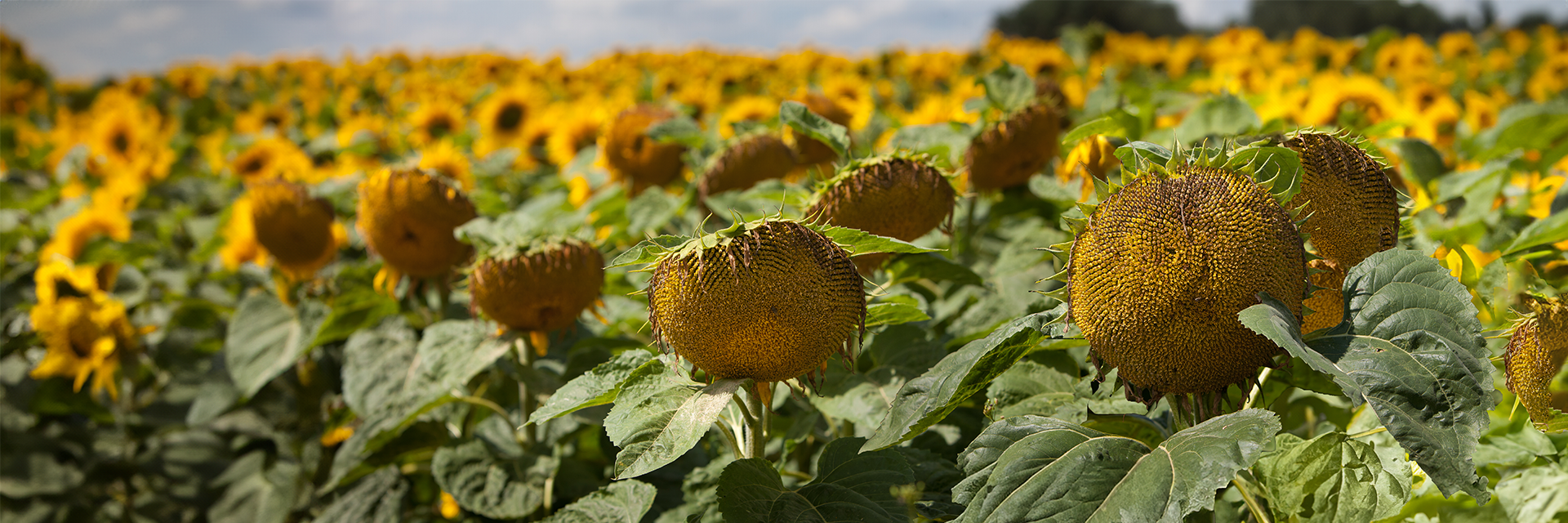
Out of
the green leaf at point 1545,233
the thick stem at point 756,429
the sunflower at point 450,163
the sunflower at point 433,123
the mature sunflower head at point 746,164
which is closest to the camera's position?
the thick stem at point 756,429

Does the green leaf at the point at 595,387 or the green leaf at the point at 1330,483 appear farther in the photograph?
the green leaf at the point at 595,387

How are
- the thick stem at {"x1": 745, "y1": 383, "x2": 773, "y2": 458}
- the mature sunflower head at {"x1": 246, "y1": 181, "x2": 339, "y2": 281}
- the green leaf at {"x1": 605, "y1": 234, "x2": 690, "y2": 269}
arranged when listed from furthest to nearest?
the mature sunflower head at {"x1": 246, "y1": 181, "x2": 339, "y2": 281} < the thick stem at {"x1": 745, "y1": 383, "x2": 773, "y2": 458} < the green leaf at {"x1": 605, "y1": 234, "x2": 690, "y2": 269}

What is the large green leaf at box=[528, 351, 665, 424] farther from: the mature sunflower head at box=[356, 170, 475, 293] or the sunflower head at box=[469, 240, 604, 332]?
the mature sunflower head at box=[356, 170, 475, 293]

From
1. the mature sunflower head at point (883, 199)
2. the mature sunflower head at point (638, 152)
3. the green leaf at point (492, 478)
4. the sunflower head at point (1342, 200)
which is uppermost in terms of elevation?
the sunflower head at point (1342, 200)

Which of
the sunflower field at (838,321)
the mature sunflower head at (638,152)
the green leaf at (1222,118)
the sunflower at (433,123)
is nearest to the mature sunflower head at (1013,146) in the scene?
the sunflower field at (838,321)

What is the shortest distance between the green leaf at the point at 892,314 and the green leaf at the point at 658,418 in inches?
13.2

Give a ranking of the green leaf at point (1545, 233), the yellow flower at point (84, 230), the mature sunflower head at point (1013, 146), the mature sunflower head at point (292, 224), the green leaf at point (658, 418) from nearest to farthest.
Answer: the green leaf at point (658, 418) < the green leaf at point (1545, 233) < the mature sunflower head at point (1013, 146) < the mature sunflower head at point (292, 224) < the yellow flower at point (84, 230)

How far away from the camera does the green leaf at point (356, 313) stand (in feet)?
8.86

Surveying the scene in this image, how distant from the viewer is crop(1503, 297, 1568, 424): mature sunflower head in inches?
49.4

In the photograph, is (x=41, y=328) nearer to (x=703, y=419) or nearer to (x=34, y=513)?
(x=34, y=513)

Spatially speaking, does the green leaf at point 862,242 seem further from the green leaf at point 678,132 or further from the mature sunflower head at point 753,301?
the green leaf at point 678,132

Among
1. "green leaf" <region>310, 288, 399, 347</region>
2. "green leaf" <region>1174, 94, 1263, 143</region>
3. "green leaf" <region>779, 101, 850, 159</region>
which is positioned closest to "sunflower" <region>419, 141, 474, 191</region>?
"green leaf" <region>310, 288, 399, 347</region>

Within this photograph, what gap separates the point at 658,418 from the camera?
1.30 m

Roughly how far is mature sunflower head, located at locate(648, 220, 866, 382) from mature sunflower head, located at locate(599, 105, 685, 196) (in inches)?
84.1
